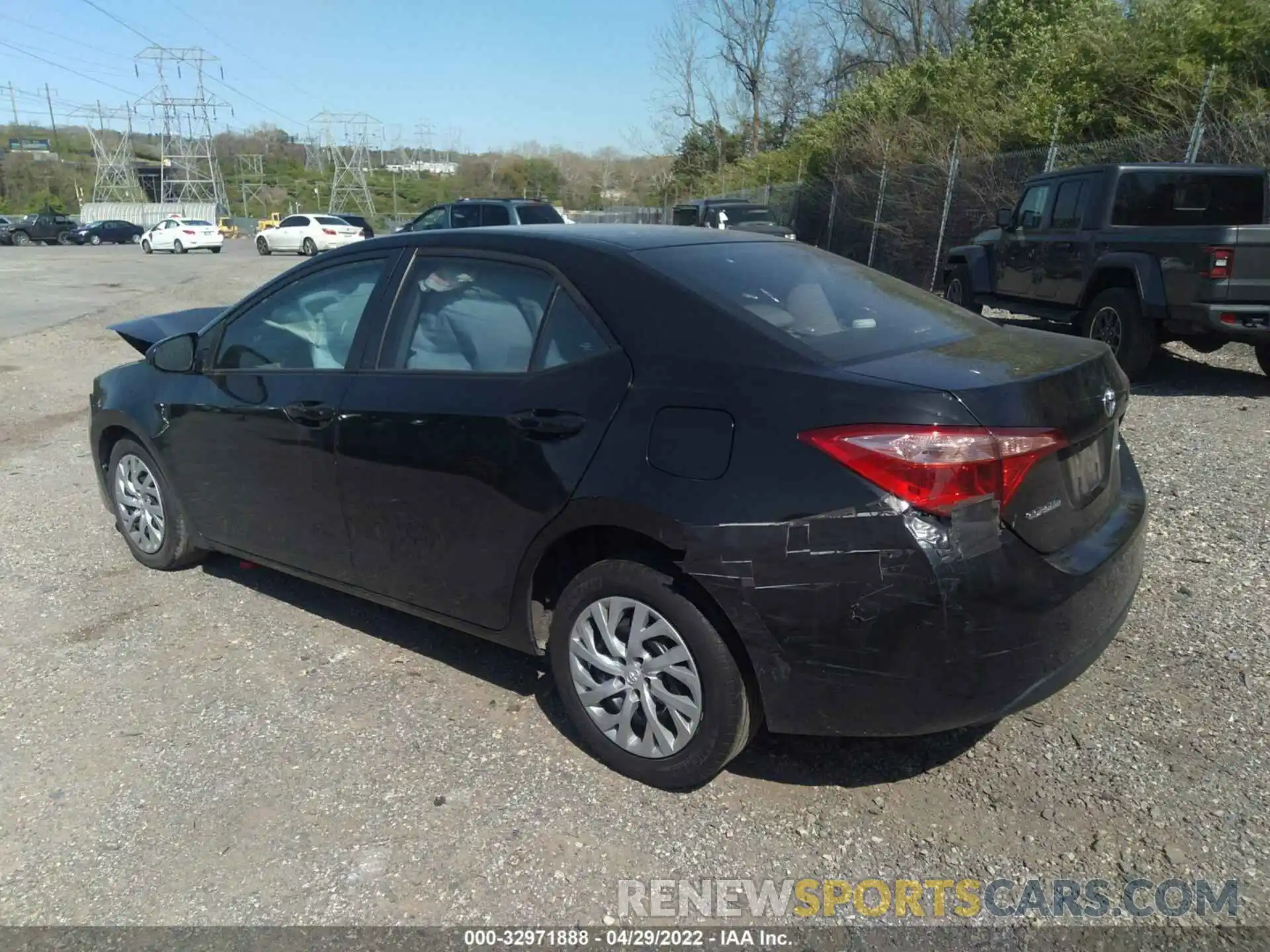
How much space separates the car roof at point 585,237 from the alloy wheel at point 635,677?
4.19 ft

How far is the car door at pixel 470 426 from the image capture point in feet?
10.5

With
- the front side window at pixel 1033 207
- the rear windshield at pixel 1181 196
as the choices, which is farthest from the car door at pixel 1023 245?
the rear windshield at pixel 1181 196

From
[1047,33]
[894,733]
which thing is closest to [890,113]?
[1047,33]

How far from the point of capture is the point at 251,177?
357ft

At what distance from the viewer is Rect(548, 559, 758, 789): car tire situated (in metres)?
2.91

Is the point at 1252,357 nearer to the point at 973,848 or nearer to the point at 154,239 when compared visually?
the point at 973,848

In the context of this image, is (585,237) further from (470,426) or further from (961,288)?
(961,288)

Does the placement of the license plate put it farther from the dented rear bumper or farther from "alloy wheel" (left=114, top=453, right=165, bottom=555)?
"alloy wheel" (left=114, top=453, right=165, bottom=555)

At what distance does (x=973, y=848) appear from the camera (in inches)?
112

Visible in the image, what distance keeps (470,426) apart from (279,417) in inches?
43.4

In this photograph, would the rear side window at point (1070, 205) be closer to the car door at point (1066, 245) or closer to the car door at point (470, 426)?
the car door at point (1066, 245)

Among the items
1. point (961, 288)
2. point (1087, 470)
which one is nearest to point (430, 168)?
point (961, 288)

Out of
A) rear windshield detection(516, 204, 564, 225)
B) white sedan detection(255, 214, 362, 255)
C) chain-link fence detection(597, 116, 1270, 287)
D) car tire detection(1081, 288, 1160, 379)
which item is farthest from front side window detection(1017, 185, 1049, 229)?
white sedan detection(255, 214, 362, 255)

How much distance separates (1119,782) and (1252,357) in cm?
914
